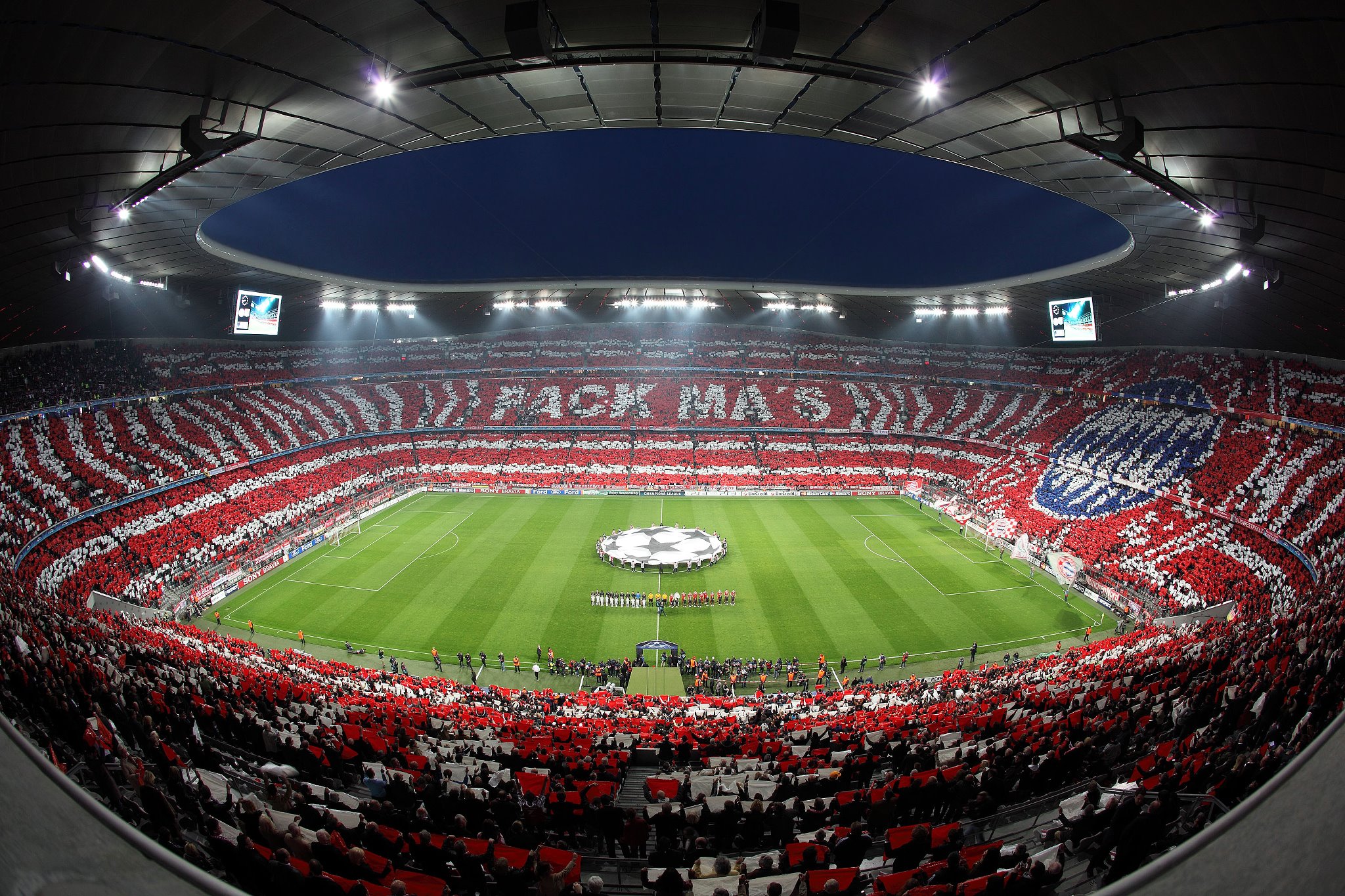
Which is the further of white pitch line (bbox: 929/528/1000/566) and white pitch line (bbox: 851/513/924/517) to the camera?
white pitch line (bbox: 851/513/924/517)

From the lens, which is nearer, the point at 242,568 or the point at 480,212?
the point at 242,568

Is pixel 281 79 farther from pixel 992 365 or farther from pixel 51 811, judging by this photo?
pixel 992 365

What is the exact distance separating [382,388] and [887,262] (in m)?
49.6

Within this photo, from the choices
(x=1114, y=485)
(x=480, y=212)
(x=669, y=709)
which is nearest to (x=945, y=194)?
(x=1114, y=485)

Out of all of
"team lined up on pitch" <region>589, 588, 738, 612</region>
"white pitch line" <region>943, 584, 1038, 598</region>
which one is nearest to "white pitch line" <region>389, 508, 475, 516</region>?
"team lined up on pitch" <region>589, 588, 738, 612</region>

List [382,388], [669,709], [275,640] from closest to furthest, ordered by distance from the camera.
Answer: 1. [669,709]
2. [275,640]
3. [382,388]

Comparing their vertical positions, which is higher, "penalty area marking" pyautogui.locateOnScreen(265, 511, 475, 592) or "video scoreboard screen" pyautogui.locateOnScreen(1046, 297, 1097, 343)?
"video scoreboard screen" pyautogui.locateOnScreen(1046, 297, 1097, 343)

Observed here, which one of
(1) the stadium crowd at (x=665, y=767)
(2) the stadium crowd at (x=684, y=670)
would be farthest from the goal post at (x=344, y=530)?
(1) the stadium crowd at (x=665, y=767)

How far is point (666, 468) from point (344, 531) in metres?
23.8

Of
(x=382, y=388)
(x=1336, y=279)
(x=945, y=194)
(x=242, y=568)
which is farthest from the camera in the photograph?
(x=382, y=388)

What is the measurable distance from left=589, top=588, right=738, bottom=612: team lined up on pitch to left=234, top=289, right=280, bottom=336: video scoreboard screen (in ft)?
91.7

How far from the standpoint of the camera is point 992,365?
190ft

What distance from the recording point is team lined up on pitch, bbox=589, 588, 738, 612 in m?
25.4

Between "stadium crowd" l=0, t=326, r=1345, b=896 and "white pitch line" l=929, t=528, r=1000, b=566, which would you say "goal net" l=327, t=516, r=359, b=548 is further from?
"white pitch line" l=929, t=528, r=1000, b=566
